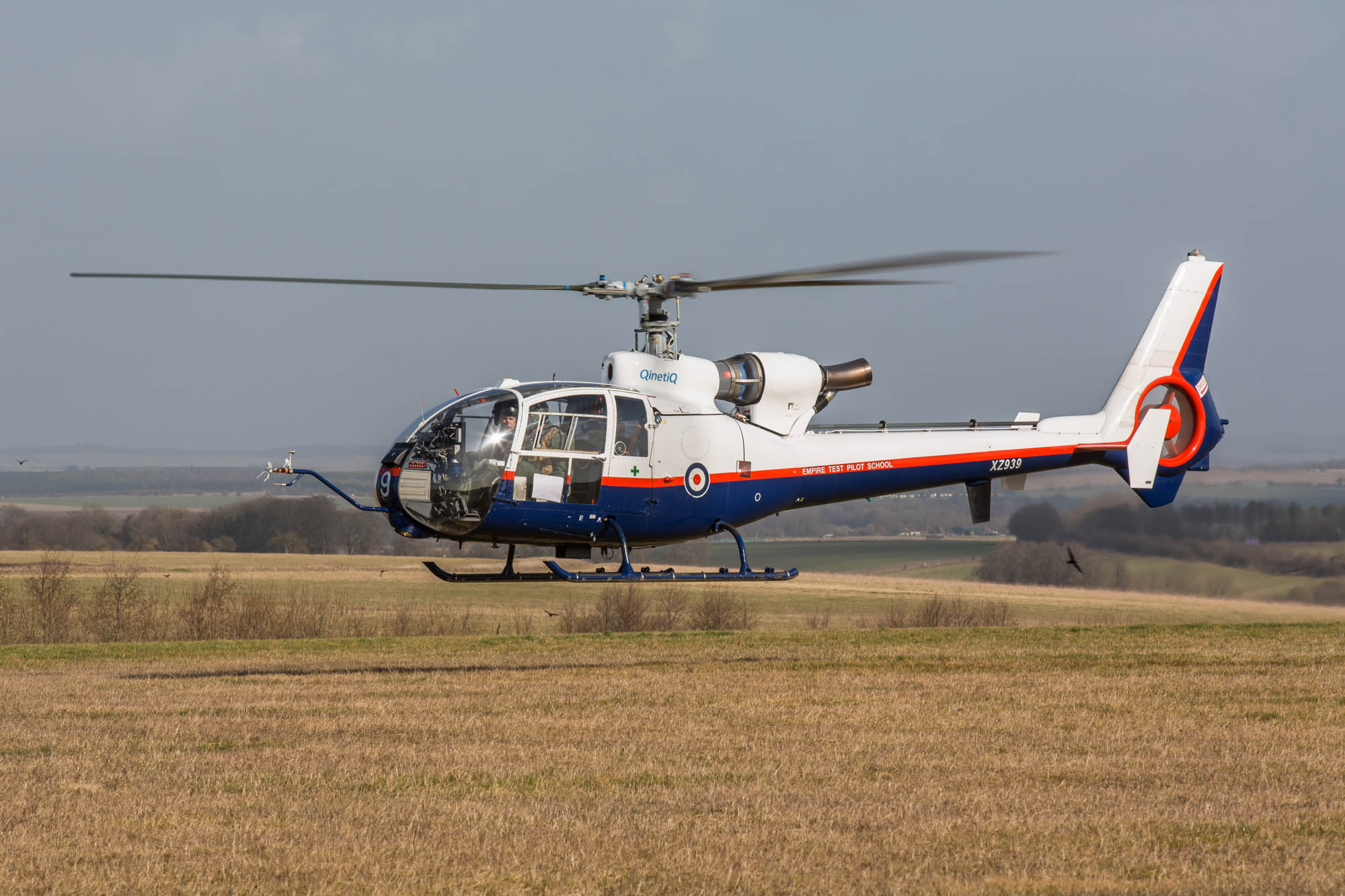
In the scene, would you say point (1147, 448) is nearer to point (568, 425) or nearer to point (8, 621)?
point (568, 425)

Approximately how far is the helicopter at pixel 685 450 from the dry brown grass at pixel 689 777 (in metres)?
2.13

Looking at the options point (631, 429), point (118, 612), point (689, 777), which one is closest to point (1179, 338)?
point (631, 429)

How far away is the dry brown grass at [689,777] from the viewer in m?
7.98

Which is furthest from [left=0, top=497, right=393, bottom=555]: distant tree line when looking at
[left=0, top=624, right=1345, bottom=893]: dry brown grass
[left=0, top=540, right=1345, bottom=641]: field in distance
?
[left=0, top=624, right=1345, bottom=893]: dry brown grass

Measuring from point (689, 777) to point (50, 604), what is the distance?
30.9 meters

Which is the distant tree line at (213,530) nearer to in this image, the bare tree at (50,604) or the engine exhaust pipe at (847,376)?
the bare tree at (50,604)

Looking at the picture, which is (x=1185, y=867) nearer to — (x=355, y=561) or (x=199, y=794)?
(x=199, y=794)

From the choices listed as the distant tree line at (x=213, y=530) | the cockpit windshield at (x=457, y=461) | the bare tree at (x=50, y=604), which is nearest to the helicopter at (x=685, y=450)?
the cockpit windshield at (x=457, y=461)

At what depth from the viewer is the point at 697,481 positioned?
1705 centimetres

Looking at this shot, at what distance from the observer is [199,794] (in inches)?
415

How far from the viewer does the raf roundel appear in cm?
1695

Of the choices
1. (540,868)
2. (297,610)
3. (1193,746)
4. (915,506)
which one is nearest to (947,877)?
(540,868)

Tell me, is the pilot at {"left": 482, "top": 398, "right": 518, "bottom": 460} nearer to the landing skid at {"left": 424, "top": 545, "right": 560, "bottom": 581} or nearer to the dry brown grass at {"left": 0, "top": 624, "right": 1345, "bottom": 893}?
the landing skid at {"left": 424, "top": 545, "right": 560, "bottom": 581}

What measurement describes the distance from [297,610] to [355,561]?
132 feet
